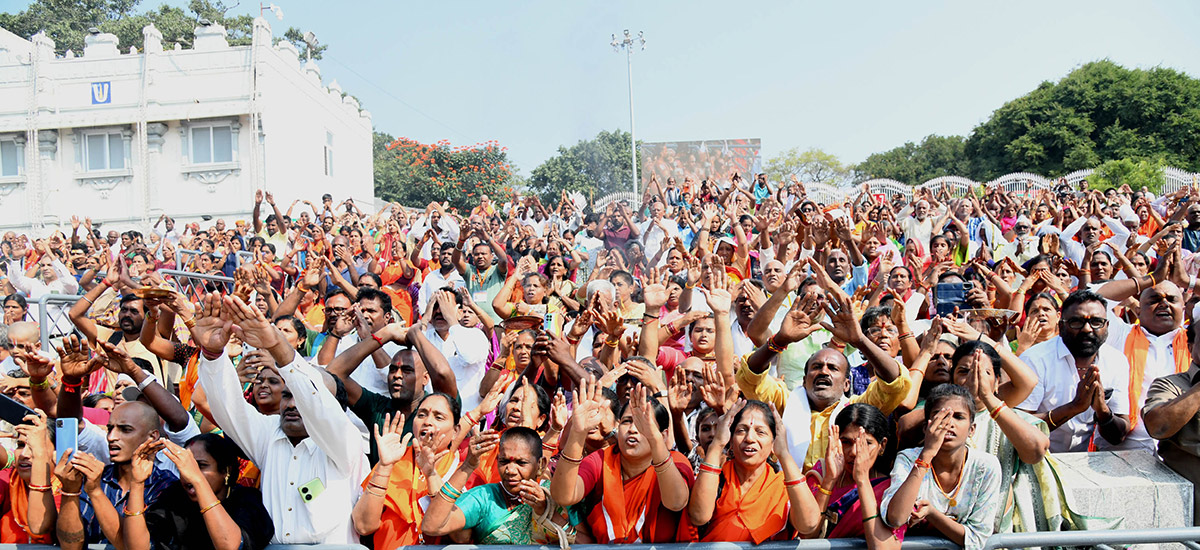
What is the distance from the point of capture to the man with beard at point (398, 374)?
4488 millimetres

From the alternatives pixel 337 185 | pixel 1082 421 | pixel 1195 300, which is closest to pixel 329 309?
pixel 1082 421

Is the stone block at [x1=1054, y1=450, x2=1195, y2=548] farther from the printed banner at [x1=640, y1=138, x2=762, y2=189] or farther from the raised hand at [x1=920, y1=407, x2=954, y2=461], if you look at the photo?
the printed banner at [x1=640, y1=138, x2=762, y2=189]

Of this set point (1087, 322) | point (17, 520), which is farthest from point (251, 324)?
point (1087, 322)

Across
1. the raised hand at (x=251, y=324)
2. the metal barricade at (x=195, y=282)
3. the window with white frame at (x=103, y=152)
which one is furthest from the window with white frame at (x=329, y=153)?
the raised hand at (x=251, y=324)

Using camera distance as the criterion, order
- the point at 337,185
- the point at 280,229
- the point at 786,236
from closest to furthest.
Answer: the point at 786,236
the point at 280,229
the point at 337,185

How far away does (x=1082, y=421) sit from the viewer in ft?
14.5

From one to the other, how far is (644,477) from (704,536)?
33cm

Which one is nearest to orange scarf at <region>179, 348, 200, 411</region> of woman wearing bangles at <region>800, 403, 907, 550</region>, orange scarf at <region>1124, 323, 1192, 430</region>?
woman wearing bangles at <region>800, 403, 907, 550</region>

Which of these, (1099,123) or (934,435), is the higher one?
(1099,123)

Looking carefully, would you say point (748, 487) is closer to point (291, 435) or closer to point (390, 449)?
point (390, 449)

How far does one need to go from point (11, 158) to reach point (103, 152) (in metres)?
2.81

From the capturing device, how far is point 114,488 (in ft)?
12.6

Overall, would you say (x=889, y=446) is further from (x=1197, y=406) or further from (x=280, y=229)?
(x=280, y=229)

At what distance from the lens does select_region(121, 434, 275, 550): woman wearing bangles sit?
3215mm
